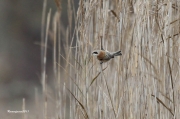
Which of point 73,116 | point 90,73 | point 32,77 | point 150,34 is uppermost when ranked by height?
point 150,34

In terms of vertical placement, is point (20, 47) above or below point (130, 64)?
below

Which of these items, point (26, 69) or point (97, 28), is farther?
point (26, 69)

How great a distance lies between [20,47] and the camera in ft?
29.0

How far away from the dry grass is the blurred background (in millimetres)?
4801

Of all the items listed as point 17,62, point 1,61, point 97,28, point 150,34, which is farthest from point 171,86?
point 17,62

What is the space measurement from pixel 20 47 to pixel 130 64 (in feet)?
21.2

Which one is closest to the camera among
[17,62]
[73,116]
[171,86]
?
[171,86]

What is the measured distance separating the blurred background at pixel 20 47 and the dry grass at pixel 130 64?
480 cm

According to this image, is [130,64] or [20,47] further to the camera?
[20,47]

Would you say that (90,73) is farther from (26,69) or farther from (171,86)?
(26,69)

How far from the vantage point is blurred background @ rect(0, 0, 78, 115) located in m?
7.74

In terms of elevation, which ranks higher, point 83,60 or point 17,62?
point 83,60

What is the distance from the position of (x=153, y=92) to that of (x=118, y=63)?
193 millimetres

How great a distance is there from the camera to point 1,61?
7.86 m
